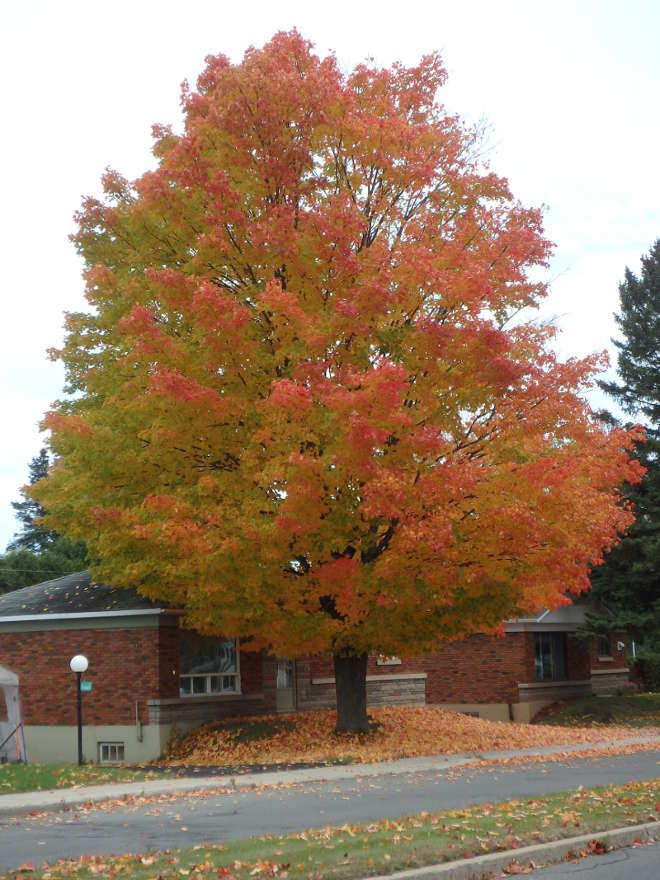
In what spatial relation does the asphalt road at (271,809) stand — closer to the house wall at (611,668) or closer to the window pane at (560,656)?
the window pane at (560,656)

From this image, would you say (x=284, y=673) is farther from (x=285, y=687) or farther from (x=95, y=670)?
(x=95, y=670)

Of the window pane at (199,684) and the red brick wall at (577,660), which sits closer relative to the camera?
the window pane at (199,684)

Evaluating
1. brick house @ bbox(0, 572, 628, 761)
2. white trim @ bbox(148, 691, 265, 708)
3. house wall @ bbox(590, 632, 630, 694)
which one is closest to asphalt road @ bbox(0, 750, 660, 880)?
brick house @ bbox(0, 572, 628, 761)

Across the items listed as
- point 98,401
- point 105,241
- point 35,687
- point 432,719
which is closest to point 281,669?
point 432,719

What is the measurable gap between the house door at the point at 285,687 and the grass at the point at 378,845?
52.4 ft

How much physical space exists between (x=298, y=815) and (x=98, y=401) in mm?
12515

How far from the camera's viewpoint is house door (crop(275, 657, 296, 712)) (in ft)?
92.5

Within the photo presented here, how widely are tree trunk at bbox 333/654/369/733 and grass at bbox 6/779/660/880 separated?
1028 centimetres

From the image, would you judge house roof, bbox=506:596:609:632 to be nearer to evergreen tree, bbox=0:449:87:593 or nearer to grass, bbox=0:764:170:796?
grass, bbox=0:764:170:796

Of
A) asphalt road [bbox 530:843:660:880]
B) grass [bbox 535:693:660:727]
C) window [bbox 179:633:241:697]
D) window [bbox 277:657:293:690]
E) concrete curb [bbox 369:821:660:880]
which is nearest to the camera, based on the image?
concrete curb [bbox 369:821:660:880]

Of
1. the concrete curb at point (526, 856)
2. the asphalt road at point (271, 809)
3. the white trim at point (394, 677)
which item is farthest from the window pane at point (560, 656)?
the concrete curb at point (526, 856)

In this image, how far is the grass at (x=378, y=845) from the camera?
870cm

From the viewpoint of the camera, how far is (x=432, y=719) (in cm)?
2709

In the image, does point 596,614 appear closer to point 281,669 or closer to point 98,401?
point 281,669
